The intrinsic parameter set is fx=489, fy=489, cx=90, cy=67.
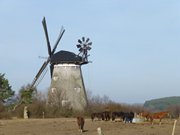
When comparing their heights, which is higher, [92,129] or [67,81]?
[67,81]

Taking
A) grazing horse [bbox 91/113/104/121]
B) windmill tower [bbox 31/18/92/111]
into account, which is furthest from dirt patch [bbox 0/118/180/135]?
windmill tower [bbox 31/18/92/111]

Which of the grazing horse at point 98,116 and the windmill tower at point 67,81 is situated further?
the windmill tower at point 67,81

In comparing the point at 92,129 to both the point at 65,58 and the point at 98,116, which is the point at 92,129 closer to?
the point at 98,116

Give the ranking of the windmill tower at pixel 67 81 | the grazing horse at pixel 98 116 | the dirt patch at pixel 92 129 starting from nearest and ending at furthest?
the dirt patch at pixel 92 129, the grazing horse at pixel 98 116, the windmill tower at pixel 67 81

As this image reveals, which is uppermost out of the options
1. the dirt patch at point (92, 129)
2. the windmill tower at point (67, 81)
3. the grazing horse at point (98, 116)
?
the windmill tower at point (67, 81)

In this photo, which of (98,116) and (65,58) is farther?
(65,58)

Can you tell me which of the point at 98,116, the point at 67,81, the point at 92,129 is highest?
the point at 67,81

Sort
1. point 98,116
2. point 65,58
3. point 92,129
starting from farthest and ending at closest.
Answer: point 65,58 < point 98,116 < point 92,129

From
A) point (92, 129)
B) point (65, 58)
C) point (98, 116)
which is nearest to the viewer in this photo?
point (92, 129)

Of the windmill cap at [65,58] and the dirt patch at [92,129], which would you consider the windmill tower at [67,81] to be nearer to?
the windmill cap at [65,58]

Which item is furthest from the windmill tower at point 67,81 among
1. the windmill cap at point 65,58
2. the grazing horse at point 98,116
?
the grazing horse at point 98,116

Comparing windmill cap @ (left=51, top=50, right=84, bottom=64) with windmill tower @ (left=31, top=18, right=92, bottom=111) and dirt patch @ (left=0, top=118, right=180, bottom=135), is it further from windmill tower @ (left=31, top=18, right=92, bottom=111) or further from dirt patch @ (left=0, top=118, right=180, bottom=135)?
dirt patch @ (left=0, top=118, right=180, bottom=135)

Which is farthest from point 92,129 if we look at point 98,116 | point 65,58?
point 65,58

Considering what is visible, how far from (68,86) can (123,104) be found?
11806 mm
